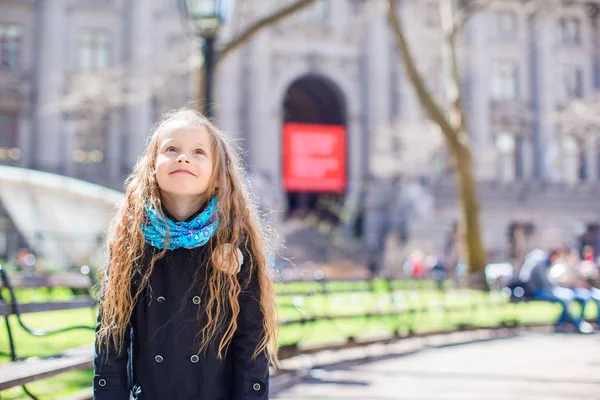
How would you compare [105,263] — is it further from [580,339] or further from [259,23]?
[580,339]

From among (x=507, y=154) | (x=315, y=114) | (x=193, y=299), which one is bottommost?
(x=193, y=299)

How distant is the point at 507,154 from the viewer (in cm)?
3894

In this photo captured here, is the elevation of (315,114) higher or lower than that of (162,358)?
higher

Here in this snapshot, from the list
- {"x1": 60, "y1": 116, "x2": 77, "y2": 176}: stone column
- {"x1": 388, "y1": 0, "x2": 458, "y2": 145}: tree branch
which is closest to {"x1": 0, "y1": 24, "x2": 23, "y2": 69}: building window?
{"x1": 60, "y1": 116, "x2": 77, "y2": 176}: stone column

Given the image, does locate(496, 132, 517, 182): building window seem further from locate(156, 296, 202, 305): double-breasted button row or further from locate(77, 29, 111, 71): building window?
locate(156, 296, 202, 305): double-breasted button row

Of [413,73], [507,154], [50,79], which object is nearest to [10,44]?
[50,79]

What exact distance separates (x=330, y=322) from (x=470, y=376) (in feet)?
15.3

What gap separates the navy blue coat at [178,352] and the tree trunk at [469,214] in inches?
545

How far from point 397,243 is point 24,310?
24.6 metres

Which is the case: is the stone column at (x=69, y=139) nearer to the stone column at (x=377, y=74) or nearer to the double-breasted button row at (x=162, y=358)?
the stone column at (x=377, y=74)

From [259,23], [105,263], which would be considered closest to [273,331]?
[105,263]

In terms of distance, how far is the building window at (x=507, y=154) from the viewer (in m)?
38.9

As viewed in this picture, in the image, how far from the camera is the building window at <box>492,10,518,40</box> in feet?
129

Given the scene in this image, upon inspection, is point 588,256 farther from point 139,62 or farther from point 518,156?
point 139,62
